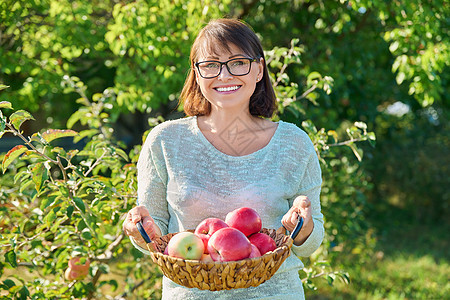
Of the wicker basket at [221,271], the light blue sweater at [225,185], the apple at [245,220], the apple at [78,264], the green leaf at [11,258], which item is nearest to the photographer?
the wicker basket at [221,271]

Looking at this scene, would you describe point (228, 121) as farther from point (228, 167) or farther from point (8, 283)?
point (8, 283)

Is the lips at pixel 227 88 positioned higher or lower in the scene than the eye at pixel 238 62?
lower

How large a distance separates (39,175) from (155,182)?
50 cm

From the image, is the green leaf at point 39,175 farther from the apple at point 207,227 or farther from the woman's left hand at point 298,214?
the woman's left hand at point 298,214

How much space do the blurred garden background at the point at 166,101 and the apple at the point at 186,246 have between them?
72cm

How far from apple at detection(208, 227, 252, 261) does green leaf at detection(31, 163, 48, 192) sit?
793 mm

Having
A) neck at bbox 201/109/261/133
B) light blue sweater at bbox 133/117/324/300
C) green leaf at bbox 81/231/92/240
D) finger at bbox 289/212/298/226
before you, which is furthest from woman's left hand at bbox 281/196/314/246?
green leaf at bbox 81/231/92/240

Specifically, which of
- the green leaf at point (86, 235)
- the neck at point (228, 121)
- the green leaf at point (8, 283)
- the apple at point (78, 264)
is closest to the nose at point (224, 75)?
the neck at point (228, 121)

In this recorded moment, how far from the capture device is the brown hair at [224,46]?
1.80 metres

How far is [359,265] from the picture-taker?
473cm

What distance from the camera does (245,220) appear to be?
5.25 feet

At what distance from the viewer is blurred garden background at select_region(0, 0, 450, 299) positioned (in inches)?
103

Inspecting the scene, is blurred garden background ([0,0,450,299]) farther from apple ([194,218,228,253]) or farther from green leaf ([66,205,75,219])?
apple ([194,218,228,253])

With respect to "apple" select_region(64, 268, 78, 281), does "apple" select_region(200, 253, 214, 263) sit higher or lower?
higher
